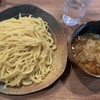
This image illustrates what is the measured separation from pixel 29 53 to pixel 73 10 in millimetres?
483

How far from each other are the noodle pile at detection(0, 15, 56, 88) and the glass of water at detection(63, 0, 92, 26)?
25 cm

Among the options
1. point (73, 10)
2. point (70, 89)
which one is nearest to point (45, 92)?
point (70, 89)

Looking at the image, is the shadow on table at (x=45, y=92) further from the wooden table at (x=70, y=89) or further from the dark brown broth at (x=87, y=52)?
the dark brown broth at (x=87, y=52)

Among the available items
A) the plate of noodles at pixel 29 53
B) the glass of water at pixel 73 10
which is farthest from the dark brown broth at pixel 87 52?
the glass of water at pixel 73 10

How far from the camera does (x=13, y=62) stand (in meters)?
1.19

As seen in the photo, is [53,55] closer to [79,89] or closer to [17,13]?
[79,89]

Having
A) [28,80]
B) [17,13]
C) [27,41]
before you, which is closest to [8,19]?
[17,13]

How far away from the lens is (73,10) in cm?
141

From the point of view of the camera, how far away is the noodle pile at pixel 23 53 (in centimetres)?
116

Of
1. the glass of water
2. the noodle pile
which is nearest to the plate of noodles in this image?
the noodle pile

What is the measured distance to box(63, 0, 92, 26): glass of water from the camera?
55.4 inches

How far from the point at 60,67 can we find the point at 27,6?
0.54 meters

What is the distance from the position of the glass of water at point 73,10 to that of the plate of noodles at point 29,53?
138 millimetres

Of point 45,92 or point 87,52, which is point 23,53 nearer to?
point 45,92
